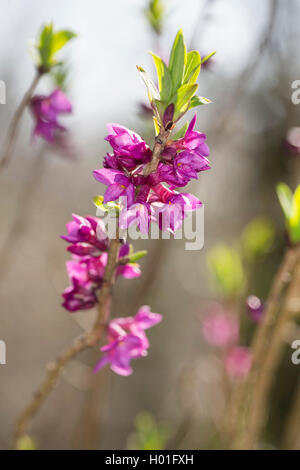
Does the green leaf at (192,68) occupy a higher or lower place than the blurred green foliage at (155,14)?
lower

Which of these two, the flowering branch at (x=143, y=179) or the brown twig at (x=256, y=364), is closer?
the flowering branch at (x=143, y=179)

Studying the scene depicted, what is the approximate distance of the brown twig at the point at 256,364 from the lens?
2.66ft

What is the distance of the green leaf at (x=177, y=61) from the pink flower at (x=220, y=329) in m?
1.05

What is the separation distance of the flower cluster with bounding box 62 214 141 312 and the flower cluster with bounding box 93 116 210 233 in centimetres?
9

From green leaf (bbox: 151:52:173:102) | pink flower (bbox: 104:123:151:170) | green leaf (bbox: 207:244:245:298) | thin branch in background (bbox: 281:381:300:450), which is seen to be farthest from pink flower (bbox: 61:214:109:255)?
thin branch in background (bbox: 281:381:300:450)

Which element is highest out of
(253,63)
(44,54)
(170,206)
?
(253,63)

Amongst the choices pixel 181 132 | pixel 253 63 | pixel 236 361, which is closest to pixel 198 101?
pixel 181 132

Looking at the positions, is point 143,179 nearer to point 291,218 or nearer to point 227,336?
point 291,218

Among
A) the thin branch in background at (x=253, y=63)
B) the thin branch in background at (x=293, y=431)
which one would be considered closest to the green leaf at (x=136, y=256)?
the thin branch in background at (x=253, y=63)

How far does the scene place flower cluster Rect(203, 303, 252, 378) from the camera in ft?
4.76

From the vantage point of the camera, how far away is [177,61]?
1.91 ft

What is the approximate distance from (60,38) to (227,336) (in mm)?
1109

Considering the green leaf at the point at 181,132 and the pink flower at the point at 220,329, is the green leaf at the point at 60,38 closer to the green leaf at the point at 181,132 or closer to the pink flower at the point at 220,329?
the green leaf at the point at 181,132
